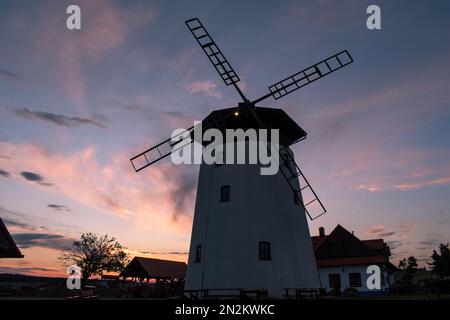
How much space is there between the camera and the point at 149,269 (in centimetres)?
3853

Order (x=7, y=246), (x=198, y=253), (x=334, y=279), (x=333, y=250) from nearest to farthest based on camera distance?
(x=7, y=246), (x=198, y=253), (x=334, y=279), (x=333, y=250)

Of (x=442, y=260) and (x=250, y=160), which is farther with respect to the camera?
(x=442, y=260)

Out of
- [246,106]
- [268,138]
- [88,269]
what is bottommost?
[88,269]

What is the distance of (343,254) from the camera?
36438 millimetres

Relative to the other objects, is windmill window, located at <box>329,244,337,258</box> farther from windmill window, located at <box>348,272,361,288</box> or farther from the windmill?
the windmill

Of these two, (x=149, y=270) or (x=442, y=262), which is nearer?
(x=149, y=270)

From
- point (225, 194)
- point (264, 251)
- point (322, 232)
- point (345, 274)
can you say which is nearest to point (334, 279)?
point (345, 274)

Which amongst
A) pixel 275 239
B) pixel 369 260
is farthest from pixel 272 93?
pixel 369 260

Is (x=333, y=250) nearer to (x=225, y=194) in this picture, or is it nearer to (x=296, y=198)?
(x=296, y=198)

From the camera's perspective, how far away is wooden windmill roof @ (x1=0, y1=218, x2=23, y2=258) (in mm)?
15578

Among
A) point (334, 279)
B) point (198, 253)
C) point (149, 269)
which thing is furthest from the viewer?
point (149, 269)

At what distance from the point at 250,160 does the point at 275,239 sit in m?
4.29

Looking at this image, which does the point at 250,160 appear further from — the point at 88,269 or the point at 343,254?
the point at 88,269

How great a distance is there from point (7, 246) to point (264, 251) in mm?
11384
